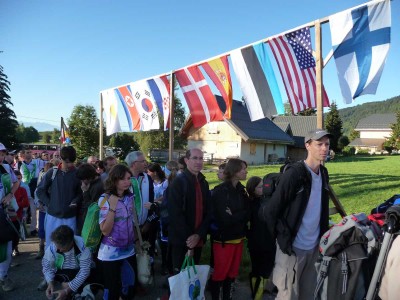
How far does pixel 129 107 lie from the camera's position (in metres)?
8.92

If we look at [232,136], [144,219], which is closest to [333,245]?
[144,219]

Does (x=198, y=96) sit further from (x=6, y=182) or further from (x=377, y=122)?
(x=377, y=122)

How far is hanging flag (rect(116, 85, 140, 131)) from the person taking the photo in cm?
873

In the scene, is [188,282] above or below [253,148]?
below

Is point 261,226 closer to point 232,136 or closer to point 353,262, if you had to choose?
point 353,262

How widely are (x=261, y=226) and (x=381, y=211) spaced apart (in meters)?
1.39

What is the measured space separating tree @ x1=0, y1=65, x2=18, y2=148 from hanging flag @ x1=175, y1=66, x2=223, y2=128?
98.4 ft

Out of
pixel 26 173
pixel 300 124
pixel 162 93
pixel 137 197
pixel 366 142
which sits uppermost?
pixel 300 124

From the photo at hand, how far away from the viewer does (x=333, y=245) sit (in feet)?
8.36

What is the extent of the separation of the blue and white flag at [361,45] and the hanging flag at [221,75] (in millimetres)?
2181

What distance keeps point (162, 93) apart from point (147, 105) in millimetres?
762

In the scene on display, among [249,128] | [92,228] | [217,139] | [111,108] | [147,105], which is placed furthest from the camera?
[217,139]

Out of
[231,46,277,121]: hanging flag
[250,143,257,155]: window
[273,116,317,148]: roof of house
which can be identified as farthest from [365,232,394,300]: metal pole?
[273,116,317,148]: roof of house

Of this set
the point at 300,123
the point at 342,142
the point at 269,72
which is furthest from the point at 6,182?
the point at 342,142
